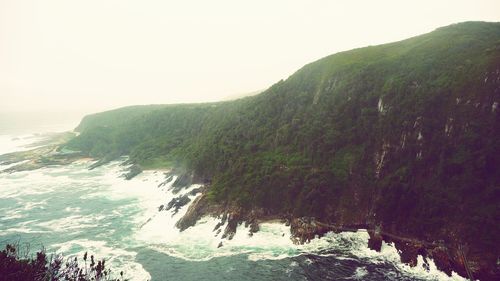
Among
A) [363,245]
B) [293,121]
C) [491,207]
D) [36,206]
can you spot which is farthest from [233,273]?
[36,206]

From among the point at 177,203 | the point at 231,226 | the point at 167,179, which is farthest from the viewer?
the point at 167,179

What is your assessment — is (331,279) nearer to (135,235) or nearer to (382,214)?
(382,214)

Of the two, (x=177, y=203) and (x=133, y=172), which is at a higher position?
(x=133, y=172)

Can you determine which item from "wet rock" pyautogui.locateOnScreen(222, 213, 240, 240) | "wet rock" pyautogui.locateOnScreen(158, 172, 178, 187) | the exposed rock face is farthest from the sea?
the exposed rock face

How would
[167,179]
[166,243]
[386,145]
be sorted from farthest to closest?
[167,179] < [386,145] < [166,243]

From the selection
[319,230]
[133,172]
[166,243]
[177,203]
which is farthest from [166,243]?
[133,172]

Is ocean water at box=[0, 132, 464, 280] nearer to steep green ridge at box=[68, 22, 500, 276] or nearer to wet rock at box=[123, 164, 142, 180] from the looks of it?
steep green ridge at box=[68, 22, 500, 276]

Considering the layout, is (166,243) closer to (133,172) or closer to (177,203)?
(177,203)
